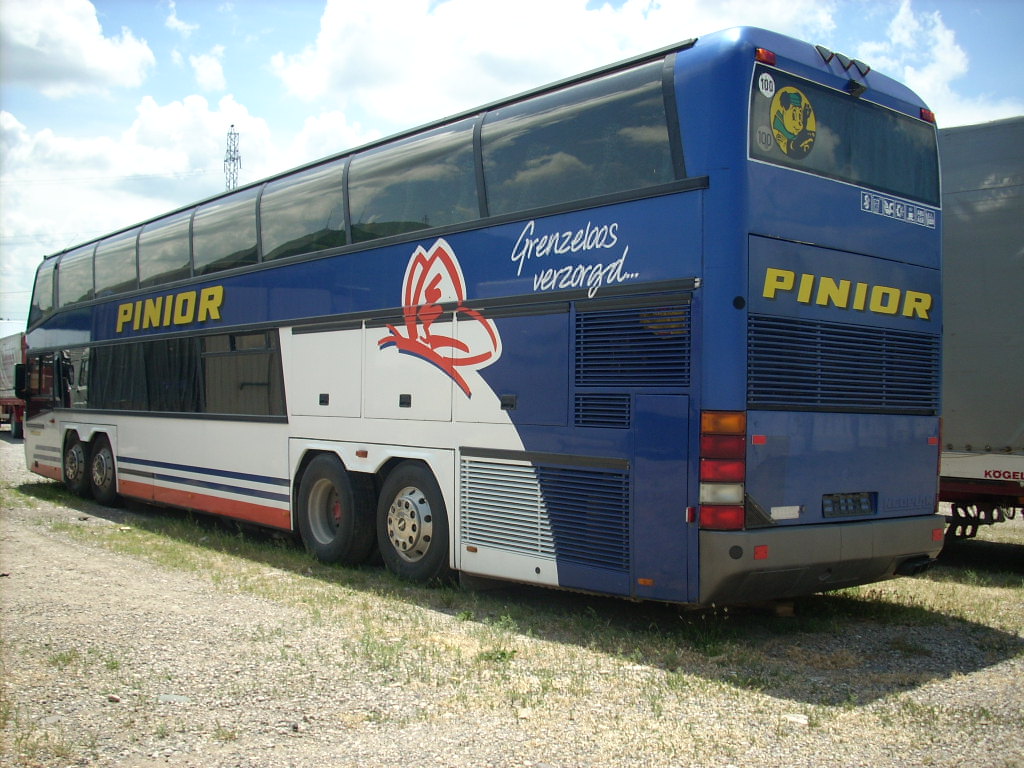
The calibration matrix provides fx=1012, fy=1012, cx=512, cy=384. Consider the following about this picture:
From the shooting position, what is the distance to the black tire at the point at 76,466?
16.4m

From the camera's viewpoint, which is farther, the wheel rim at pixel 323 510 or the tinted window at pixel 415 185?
the wheel rim at pixel 323 510

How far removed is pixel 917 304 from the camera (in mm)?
7707

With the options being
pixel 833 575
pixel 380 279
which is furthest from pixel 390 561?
pixel 833 575

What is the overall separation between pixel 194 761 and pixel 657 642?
10.8 ft

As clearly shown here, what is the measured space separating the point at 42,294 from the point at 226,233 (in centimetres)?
793

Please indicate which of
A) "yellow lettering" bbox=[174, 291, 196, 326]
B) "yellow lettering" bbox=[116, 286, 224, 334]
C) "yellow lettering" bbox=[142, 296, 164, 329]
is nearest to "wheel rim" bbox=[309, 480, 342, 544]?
"yellow lettering" bbox=[116, 286, 224, 334]

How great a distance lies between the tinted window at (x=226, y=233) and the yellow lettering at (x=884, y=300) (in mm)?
7044

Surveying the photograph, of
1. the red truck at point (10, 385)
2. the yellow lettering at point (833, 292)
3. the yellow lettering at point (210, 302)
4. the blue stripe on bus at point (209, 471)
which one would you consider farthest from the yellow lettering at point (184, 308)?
the red truck at point (10, 385)

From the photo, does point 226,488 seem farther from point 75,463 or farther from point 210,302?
point 75,463

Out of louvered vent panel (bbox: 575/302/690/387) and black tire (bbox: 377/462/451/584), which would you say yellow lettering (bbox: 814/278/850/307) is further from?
black tire (bbox: 377/462/451/584)

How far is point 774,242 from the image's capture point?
21.9 ft

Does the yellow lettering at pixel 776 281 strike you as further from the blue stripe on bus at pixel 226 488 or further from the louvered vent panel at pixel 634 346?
the blue stripe on bus at pixel 226 488

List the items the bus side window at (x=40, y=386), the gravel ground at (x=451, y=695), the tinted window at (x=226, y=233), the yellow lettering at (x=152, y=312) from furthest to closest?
1. the bus side window at (x=40, y=386)
2. the yellow lettering at (x=152, y=312)
3. the tinted window at (x=226, y=233)
4. the gravel ground at (x=451, y=695)

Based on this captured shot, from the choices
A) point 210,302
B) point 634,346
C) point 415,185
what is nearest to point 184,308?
point 210,302
